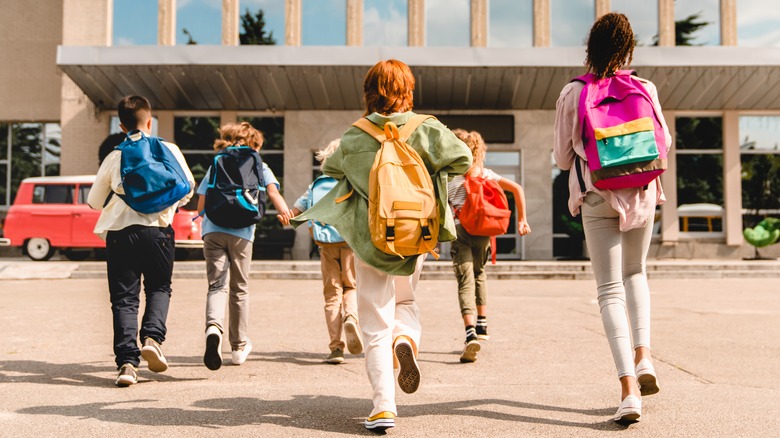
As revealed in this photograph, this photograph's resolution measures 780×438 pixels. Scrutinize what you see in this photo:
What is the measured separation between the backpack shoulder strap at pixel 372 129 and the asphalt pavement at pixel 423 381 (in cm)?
140

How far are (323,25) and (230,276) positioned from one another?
18.2 metres

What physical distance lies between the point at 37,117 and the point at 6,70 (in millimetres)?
1887

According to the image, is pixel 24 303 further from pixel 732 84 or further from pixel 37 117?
pixel 732 84

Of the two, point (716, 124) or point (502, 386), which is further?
point (716, 124)

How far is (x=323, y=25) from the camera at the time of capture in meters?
22.9

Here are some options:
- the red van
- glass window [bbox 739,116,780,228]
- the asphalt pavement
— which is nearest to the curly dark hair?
the asphalt pavement

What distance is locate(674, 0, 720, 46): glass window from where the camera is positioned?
2295 centimetres

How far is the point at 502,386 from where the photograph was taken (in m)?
4.87

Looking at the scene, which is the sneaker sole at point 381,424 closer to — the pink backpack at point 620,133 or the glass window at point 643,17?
the pink backpack at point 620,133

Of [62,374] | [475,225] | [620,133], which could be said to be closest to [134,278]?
[62,374]

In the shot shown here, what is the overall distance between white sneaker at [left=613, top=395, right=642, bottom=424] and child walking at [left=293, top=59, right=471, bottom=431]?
3.22 feet

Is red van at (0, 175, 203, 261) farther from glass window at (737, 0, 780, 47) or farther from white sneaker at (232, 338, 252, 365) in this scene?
glass window at (737, 0, 780, 47)

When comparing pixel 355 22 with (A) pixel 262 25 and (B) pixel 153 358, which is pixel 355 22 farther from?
(B) pixel 153 358

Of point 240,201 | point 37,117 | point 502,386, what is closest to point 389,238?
point 502,386
